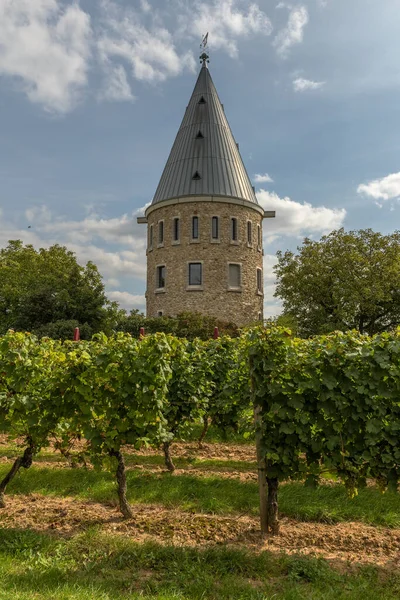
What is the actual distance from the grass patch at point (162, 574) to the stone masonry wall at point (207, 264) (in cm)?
2727

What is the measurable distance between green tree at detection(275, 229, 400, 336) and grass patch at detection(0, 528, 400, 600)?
82.9ft

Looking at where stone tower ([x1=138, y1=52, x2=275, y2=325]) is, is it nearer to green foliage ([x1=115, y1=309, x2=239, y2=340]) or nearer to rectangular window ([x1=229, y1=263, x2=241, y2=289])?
rectangular window ([x1=229, y1=263, x2=241, y2=289])

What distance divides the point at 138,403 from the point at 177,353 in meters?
2.80

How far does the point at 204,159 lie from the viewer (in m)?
34.5

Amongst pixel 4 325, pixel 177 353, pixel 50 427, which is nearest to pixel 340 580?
pixel 50 427

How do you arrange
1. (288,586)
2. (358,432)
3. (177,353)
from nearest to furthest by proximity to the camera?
1. (288,586)
2. (358,432)
3. (177,353)

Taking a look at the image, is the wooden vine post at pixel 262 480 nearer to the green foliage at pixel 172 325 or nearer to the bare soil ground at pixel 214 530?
the bare soil ground at pixel 214 530

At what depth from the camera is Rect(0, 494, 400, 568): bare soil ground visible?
4.95m

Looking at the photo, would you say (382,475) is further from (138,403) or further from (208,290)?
(208,290)

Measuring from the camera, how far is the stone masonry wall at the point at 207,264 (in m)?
32.5

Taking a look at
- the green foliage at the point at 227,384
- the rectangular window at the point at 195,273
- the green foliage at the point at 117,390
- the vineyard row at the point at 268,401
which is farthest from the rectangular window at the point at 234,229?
the green foliage at the point at 117,390

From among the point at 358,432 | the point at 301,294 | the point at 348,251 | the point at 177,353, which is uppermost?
the point at 348,251

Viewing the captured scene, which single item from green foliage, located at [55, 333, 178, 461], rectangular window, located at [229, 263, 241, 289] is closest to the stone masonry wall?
rectangular window, located at [229, 263, 241, 289]

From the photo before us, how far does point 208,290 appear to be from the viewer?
32469 mm
